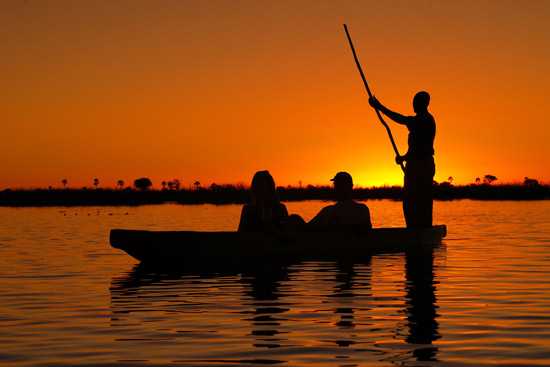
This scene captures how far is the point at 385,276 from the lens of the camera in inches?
572

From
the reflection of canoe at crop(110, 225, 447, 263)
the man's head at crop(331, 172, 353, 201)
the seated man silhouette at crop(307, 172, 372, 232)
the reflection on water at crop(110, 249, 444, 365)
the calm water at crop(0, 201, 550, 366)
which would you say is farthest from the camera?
the seated man silhouette at crop(307, 172, 372, 232)

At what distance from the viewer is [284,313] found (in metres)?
10.4

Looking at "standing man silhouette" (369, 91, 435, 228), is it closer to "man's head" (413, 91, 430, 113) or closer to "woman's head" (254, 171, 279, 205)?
"man's head" (413, 91, 430, 113)

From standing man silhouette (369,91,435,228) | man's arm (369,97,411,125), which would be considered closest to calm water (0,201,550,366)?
standing man silhouette (369,91,435,228)

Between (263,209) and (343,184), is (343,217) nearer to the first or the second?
(343,184)

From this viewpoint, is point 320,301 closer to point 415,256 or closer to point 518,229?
point 415,256

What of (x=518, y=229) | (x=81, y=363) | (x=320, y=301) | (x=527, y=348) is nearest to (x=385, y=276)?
(x=320, y=301)

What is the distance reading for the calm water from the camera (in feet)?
26.5

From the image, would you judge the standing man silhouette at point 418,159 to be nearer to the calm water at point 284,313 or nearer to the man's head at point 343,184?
the calm water at point 284,313

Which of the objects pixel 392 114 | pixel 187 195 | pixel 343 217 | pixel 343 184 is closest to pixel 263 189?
pixel 343 184

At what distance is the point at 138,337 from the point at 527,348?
3544 millimetres

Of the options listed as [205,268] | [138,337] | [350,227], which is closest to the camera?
[138,337]

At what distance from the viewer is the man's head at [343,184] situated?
17.0m

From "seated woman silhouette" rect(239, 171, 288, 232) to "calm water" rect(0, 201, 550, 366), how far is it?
3.10 ft
